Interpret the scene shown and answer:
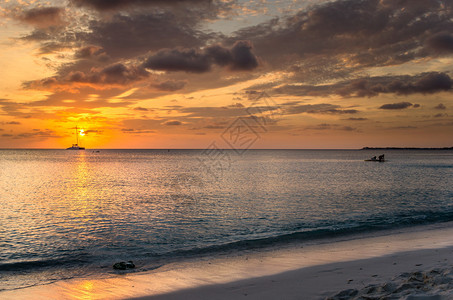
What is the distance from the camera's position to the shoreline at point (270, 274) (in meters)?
10.5

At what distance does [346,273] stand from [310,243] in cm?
698

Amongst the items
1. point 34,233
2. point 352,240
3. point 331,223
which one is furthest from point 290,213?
point 34,233

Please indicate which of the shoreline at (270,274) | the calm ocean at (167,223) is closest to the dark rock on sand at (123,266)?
the calm ocean at (167,223)

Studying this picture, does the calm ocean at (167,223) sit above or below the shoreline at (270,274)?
below

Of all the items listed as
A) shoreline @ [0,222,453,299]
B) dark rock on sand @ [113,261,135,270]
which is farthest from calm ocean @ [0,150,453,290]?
shoreline @ [0,222,453,299]

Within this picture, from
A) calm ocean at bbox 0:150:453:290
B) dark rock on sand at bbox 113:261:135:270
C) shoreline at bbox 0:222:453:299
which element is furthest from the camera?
calm ocean at bbox 0:150:453:290

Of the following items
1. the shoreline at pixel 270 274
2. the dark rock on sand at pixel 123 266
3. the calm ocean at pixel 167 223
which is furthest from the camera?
the calm ocean at pixel 167 223

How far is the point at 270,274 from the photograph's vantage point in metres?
12.4

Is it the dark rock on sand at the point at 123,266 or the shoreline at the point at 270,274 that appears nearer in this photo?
the shoreline at the point at 270,274

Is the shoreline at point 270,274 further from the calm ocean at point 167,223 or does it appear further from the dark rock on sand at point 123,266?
the calm ocean at point 167,223

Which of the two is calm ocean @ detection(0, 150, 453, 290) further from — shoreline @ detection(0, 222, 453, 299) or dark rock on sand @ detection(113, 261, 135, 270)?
shoreline @ detection(0, 222, 453, 299)

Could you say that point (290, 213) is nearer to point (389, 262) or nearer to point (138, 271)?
point (389, 262)

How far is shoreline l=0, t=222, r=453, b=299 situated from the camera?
10469mm

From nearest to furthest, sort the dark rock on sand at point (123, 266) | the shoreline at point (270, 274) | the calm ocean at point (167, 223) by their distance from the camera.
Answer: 1. the shoreline at point (270, 274)
2. the dark rock on sand at point (123, 266)
3. the calm ocean at point (167, 223)
